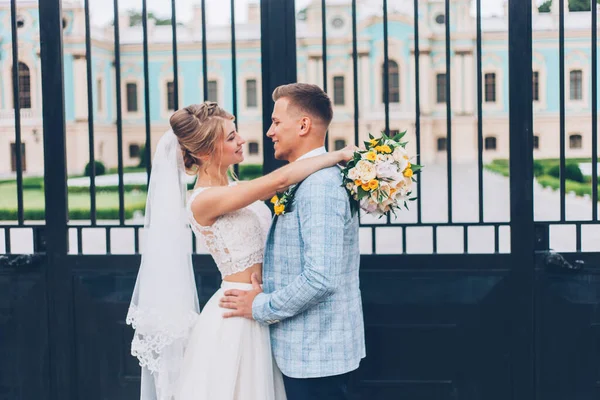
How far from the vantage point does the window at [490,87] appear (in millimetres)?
31812

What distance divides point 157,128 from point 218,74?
6.20 metres

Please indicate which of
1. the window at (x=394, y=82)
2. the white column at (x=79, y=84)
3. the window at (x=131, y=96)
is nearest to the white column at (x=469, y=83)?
the window at (x=394, y=82)

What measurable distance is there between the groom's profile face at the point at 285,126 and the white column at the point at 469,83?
31.3 meters

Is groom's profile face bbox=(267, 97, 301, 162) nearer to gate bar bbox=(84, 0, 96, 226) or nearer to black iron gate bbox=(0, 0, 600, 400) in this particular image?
black iron gate bbox=(0, 0, 600, 400)

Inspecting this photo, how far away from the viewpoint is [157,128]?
98.4 feet

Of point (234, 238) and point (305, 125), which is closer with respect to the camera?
point (305, 125)

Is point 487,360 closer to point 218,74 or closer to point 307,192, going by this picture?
point 307,192

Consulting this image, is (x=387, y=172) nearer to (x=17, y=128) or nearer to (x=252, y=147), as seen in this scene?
(x=17, y=128)

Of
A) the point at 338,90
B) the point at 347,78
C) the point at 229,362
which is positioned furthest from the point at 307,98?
the point at 338,90

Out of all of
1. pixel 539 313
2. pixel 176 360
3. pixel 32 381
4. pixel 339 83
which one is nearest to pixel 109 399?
pixel 32 381

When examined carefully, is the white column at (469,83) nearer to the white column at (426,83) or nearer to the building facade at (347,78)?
the building facade at (347,78)

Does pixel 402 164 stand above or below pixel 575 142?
below

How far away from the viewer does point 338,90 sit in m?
34.2

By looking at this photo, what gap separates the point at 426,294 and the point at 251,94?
32.7 meters
